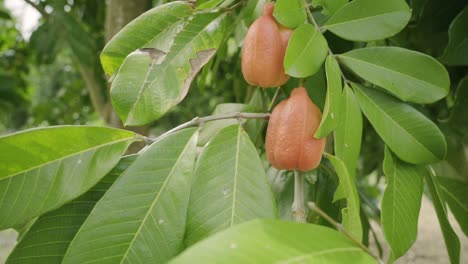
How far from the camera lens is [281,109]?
64cm

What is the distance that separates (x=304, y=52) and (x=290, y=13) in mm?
66

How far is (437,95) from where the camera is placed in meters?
0.66

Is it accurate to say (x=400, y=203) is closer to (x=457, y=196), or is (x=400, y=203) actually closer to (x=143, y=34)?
(x=457, y=196)

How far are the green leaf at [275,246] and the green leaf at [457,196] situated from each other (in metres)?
0.45

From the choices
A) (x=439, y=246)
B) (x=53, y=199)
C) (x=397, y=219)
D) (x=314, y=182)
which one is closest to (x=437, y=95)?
(x=397, y=219)

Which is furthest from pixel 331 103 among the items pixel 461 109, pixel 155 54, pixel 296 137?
pixel 461 109

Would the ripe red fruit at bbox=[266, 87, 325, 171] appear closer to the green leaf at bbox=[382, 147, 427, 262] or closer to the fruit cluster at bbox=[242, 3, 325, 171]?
the fruit cluster at bbox=[242, 3, 325, 171]

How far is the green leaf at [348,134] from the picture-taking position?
62cm

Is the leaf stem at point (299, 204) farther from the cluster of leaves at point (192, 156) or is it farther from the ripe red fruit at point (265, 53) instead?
the ripe red fruit at point (265, 53)

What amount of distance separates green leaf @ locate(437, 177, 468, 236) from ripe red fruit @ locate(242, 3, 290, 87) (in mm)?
380

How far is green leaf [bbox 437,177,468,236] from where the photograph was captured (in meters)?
0.83

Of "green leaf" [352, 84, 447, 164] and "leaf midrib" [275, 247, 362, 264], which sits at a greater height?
"leaf midrib" [275, 247, 362, 264]

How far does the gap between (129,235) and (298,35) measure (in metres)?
0.32

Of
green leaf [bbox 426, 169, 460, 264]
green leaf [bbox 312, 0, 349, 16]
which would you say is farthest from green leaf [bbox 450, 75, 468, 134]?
green leaf [bbox 312, 0, 349, 16]
